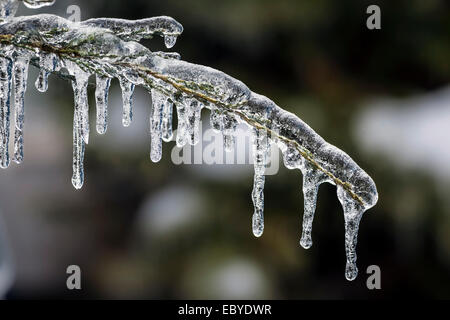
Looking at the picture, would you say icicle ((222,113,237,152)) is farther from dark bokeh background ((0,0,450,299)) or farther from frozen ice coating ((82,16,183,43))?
dark bokeh background ((0,0,450,299))

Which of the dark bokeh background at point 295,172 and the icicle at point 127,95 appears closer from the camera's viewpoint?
the icicle at point 127,95

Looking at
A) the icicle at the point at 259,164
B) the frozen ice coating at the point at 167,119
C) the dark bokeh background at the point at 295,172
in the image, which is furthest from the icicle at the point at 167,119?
the dark bokeh background at the point at 295,172

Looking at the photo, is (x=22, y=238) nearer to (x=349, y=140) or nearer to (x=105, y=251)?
(x=105, y=251)

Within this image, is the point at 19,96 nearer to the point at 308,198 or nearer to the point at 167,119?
the point at 167,119

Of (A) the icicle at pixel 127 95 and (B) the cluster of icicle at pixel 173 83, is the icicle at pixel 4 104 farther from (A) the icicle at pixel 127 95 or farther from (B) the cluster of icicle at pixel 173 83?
(A) the icicle at pixel 127 95

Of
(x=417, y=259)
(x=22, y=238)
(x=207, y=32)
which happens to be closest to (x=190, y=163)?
(x=207, y=32)

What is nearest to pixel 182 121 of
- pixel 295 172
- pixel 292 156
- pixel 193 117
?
pixel 193 117

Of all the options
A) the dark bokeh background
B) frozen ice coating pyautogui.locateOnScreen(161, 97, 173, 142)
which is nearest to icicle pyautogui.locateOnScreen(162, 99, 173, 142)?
frozen ice coating pyautogui.locateOnScreen(161, 97, 173, 142)
